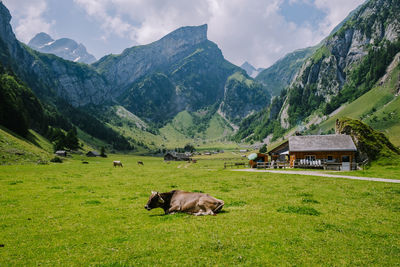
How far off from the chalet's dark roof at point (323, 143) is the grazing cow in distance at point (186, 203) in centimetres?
4761

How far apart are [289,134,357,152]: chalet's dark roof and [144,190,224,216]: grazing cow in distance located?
4761 cm

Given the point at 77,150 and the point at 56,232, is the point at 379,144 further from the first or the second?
the point at 77,150

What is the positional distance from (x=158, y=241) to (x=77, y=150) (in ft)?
493

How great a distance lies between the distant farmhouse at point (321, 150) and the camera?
52.2 m

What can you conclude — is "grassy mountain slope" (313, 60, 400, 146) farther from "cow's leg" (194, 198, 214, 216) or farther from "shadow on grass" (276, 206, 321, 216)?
"cow's leg" (194, 198, 214, 216)

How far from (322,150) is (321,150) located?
0.70 feet

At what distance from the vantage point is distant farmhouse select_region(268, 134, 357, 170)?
5216cm

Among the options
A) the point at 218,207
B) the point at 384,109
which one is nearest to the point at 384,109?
the point at 384,109

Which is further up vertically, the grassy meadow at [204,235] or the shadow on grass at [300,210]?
the shadow on grass at [300,210]

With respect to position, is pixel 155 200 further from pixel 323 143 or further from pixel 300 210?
pixel 323 143

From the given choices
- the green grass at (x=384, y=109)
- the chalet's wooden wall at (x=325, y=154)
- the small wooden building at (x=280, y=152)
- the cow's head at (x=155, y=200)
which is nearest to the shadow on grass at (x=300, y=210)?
the cow's head at (x=155, y=200)

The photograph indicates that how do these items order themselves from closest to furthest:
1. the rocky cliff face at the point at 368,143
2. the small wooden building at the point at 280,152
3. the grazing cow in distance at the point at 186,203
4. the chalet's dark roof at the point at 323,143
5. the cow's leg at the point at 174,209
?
the grazing cow in distance at the point at 186,203 < the cow's leg at the point at 174,209 < the rocky cliff face at the point at 368,143 < the chalet's dark roof at the point at 323,143 < the small wooden building at the point at 280,152

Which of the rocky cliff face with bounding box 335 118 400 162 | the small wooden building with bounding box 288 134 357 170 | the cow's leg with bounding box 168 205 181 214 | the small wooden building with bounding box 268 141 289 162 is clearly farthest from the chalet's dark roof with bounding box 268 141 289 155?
the cow's leg with bounding box 168 205 181 214

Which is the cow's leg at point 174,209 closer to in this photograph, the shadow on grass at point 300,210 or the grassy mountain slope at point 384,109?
the shadow on grass at point 300,210
